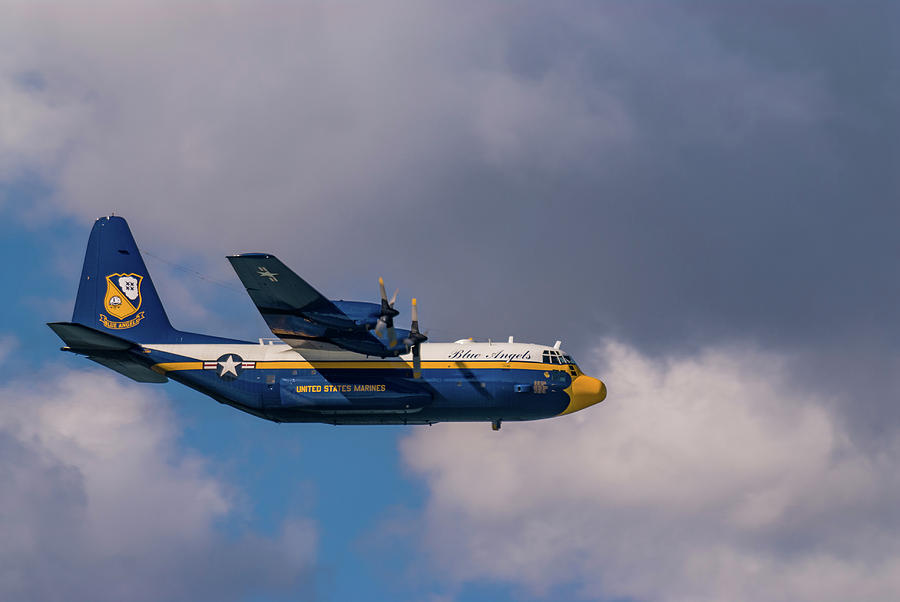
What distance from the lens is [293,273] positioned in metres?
51.5

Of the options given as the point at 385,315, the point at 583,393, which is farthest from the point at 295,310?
the point at 583,393

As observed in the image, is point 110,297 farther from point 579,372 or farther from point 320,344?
point 579,372

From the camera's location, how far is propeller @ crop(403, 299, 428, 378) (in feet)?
184

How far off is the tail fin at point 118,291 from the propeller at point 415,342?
1171 centimetres

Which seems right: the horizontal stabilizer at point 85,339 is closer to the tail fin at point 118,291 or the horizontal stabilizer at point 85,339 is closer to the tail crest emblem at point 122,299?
the tail fin at point 118,291

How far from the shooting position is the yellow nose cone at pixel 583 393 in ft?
189

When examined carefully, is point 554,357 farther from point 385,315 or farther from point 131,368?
point 131,368

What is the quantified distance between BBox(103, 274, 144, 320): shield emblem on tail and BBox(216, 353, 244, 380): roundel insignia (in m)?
5.87

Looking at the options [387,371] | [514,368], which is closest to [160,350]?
[387,371]

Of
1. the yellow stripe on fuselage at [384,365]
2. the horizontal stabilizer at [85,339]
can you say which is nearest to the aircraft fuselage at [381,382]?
the yellow stripe on fuselage at [384,365]

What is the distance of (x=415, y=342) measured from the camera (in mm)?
56031

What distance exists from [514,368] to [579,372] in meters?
3.57

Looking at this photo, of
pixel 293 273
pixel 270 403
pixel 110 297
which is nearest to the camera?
pixel 293 273

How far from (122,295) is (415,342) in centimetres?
1536
